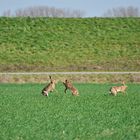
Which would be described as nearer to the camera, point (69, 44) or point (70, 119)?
point (70, 119)

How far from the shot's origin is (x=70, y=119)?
643 inches

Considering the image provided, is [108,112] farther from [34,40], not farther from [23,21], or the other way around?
[23,21]

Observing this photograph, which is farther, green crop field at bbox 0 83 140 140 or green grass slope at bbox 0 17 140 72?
green grass slope at bbox 0 17 140 72

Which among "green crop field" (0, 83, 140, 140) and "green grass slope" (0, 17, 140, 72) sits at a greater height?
"green grass slope" (0, 17, 140, 72)

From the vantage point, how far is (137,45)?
59.7 meters

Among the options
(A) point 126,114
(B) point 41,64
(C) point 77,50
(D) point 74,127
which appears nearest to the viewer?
(D) point 74,127

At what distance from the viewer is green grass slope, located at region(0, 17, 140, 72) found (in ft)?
169

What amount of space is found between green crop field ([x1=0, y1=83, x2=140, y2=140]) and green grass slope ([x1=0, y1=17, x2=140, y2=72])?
27.5 meters

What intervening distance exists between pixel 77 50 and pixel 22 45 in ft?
19.0

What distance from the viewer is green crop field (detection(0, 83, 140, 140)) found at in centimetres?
1339

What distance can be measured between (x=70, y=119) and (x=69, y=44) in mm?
43394

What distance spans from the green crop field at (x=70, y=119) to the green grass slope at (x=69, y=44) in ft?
90.1

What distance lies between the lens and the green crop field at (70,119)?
13.4m

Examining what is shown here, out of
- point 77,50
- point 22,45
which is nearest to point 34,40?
point 22,45
